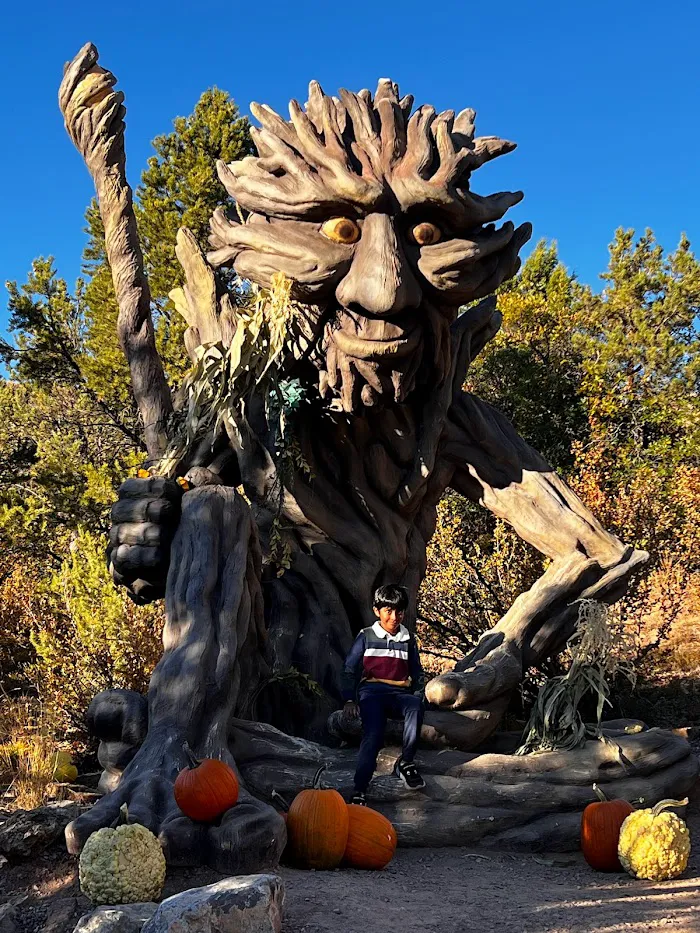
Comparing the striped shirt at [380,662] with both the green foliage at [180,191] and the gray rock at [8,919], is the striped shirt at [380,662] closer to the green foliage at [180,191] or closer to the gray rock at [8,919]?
the gray rock at [8,919]

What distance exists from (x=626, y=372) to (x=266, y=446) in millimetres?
5096

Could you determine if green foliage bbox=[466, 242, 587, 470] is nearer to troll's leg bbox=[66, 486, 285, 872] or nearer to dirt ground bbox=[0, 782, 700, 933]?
troll's leg bbox=[66, 486, 285, 872]

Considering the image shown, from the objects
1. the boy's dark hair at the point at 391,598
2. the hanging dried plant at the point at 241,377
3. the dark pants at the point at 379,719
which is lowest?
the dark pants at the point at 379,719

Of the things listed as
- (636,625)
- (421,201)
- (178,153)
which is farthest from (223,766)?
(178,153)

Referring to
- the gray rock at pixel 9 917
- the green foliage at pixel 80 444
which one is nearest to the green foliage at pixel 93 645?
the green foliage at pixel 80 444

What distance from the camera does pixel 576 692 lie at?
4.75 meters

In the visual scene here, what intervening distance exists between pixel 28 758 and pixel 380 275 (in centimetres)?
336

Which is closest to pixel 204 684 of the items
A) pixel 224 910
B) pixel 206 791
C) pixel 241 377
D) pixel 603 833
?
pixel 206 791

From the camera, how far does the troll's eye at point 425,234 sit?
462 cm

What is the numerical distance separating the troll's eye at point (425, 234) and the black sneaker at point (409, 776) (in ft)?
7.73

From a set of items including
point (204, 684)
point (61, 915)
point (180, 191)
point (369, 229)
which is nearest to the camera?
point (61, 915)

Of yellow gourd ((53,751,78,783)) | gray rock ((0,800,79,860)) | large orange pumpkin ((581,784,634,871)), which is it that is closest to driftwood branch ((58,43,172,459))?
yellow gourd ((53,751,78,783))

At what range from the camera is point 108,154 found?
5539mm

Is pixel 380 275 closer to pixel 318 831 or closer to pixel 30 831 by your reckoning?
pixel 318 831
